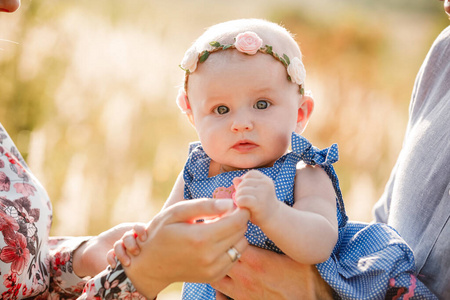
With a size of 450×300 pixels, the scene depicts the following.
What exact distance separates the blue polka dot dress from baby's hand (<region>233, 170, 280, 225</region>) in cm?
28

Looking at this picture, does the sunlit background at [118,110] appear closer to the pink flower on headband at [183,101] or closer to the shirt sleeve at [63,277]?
the shirt sleeve at [63,277]

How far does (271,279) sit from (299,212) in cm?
30

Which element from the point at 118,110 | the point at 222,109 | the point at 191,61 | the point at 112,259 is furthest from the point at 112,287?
the point at 118,110

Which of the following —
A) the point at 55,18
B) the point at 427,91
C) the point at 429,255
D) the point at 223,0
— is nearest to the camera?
the point at 429,255

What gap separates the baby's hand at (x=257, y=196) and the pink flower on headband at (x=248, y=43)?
448 mm

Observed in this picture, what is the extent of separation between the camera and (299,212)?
4.64ft

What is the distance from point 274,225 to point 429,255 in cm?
56

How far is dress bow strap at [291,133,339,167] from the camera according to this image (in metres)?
1.63

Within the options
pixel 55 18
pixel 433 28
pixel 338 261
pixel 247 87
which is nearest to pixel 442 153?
pixel 338 261

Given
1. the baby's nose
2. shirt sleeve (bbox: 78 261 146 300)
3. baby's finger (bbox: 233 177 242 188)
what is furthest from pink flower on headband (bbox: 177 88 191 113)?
shirt sleeve (bbox: 78 261 146 300)

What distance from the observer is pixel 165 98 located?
3.97m

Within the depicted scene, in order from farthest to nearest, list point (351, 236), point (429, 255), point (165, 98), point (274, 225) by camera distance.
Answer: point (165, 98), point (351, 236), point (429, 255), point (274, 225)

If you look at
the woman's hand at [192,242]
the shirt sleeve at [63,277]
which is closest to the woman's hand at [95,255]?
the shirt sleeve at [63,277]

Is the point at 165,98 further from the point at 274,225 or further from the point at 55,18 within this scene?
the point at 274,225
